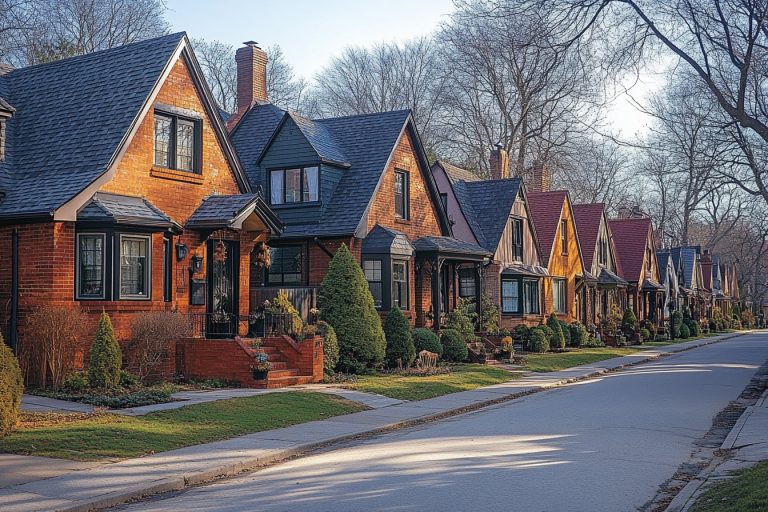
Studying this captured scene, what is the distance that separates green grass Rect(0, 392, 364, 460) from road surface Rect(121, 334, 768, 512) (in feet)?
6.63

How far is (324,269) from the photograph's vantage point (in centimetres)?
2711

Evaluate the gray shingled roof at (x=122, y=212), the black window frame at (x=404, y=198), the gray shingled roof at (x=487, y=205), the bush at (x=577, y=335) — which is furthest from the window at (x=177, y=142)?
the bush at (x=577, y=335)

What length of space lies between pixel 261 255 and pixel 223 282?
4.99ft

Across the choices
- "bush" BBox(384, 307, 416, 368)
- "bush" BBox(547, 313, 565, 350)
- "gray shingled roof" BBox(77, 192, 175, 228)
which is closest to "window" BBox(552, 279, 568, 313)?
"bush" BBox(547, 313, 565, 350)

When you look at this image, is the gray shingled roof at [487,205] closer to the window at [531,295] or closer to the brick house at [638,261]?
the window at [531,295]

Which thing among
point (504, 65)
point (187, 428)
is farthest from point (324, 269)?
point (504, 65)

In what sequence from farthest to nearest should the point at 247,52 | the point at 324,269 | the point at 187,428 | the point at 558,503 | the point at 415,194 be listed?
the point at 247,52
the point at 415,194
the point at 324,269
the point at 187,428
the point at 558,503

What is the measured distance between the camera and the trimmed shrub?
2802 centimetres

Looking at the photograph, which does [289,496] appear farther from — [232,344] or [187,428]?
[232,344]

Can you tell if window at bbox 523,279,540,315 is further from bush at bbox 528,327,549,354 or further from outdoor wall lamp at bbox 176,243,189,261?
outdoor wall lamp at bbox 176,243,189,261

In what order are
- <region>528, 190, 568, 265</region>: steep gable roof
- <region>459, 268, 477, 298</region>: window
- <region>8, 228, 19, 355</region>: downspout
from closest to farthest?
<region>8, 228, 19, 355</region>: downspout
<region>459, 268, 477, 298</region>: window
<region>528, 190, 568, 265</region>: steep gable roof

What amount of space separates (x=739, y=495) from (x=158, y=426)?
8677mm

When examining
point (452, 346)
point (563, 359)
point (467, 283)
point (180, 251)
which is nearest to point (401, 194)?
point (452, 346)

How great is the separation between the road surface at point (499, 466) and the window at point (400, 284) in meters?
9.92
